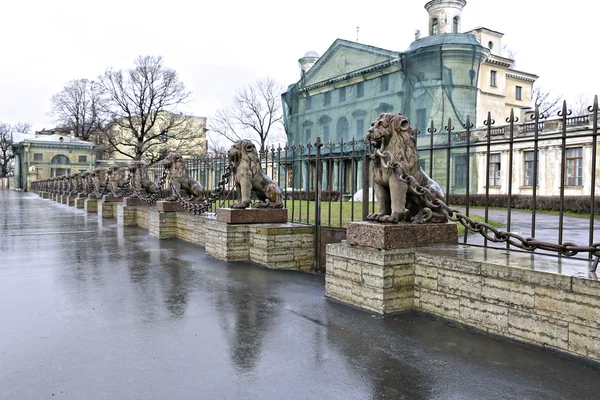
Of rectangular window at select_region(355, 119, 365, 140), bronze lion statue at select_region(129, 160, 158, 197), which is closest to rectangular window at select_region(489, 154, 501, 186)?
rectangular window at select_region(355, 119, 365, 140)

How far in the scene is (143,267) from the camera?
7512mm

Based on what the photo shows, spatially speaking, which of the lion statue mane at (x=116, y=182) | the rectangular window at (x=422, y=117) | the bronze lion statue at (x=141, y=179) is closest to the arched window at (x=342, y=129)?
the rectangular window at (x=422, y=117)

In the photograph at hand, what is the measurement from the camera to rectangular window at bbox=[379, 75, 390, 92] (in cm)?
3375

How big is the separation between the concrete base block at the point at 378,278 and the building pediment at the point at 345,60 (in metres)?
30.5

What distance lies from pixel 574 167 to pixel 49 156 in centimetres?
7382

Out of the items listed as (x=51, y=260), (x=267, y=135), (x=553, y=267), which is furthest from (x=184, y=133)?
(x=553, y=267)

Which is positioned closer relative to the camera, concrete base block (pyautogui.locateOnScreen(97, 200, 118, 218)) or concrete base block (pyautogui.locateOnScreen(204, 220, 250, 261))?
concrete base block (pyautogui.locateOnScreen(204, 220, 250, 261))

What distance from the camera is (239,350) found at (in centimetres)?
373

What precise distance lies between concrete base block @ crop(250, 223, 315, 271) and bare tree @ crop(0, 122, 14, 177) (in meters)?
91.3

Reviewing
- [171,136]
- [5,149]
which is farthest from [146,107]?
[5,149]

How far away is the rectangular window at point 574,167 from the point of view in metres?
24.3

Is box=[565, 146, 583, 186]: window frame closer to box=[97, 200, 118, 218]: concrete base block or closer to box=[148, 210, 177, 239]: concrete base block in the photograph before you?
box=[148, 210, 177, 239]: concrete base block

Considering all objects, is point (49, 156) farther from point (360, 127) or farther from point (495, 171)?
point (495, 171)

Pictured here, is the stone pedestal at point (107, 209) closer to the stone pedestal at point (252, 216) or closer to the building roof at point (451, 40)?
the stone pedestal at point (252, 216)
